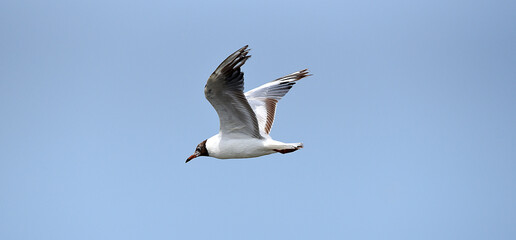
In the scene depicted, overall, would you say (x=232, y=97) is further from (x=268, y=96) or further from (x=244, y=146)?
(x=268, y=96)

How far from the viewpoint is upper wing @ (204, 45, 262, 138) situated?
23.5 ft

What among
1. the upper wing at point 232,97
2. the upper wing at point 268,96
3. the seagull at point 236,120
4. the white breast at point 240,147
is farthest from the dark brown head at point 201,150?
the upper wing at point 268,96

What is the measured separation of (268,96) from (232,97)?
7.71ft

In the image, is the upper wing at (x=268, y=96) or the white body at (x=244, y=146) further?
the upper wing at (x=268, y=96)

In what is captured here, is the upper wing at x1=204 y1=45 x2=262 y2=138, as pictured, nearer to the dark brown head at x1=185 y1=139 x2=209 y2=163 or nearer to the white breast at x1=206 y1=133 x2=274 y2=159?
the white breast at x1=206 y1=133 x2=274 y2=159

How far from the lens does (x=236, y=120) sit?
7.97 metres

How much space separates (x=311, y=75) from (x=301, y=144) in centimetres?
255

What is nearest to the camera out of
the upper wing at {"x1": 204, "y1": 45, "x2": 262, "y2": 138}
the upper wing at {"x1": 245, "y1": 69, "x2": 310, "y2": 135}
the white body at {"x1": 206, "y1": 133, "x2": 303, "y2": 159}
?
the upper wing at {"x1": 204, "y1": 45, "x2": 262, "y2": 138}

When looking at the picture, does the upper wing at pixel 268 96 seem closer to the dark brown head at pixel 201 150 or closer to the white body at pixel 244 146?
the white body at pixel 244 146

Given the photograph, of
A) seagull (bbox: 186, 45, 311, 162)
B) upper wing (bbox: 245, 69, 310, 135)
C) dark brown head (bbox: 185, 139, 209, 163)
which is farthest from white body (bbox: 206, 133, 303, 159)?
upper wing (bbox: 245, 69, 310, 135)

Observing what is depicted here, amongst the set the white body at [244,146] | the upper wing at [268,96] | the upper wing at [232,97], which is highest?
the upper wing at [268,96]

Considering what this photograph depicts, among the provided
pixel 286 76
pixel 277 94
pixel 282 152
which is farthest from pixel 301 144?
pixel 286 76

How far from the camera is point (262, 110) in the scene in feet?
31.0

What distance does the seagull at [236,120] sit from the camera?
7.21 m
